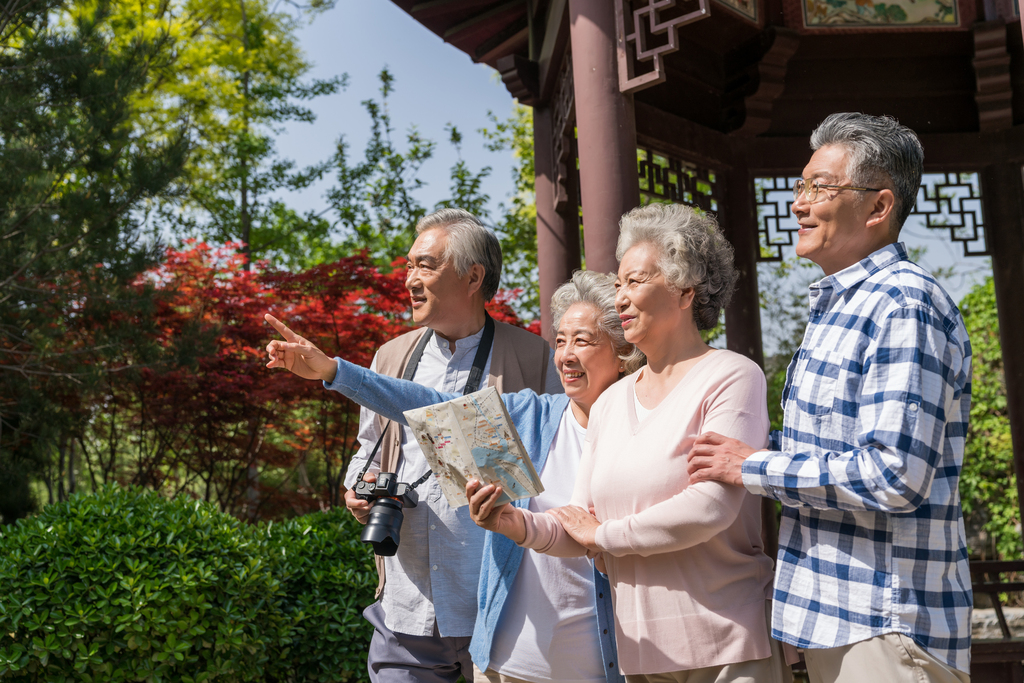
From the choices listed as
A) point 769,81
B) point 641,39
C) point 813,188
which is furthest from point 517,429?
point 769,81

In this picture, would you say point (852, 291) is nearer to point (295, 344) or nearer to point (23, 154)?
point (295, 344)

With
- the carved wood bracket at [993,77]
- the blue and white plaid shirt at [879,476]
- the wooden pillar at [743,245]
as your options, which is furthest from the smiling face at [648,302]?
the carved wood bracket at [993,77]

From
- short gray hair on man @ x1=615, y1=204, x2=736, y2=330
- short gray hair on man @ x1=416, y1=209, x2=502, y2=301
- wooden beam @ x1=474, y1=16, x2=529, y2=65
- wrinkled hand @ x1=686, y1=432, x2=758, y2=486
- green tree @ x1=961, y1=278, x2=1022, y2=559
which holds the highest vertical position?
wooden beam @ x1=474, y1=16, x2=529, y2=65

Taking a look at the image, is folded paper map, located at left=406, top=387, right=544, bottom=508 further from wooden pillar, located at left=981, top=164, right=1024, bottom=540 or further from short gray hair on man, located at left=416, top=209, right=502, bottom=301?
wooden pillar, located at left=981, top=164, right=1024, bottom=540

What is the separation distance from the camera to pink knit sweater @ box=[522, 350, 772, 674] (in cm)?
166

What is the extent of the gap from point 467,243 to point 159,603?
7.14ft

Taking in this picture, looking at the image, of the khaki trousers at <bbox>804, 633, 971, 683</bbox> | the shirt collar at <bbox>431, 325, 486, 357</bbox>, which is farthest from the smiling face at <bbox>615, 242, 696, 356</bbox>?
the shirt collar at <bbox>431, 325, 486, 357</bbox>

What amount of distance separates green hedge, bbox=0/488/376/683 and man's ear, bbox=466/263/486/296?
1.97 meters

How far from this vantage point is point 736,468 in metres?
1.61

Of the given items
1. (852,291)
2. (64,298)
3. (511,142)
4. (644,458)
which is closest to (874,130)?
(852,291)

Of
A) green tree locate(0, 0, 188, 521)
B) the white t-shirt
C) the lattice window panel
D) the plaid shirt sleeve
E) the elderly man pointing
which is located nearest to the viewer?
the plaid shirt sleeve

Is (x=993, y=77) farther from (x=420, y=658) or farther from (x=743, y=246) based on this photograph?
(x=420, y=658)

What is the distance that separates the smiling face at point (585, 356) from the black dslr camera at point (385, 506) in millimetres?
612

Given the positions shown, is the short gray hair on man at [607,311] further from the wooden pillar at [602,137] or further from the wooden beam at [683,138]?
the wooden beam at [683,138]
